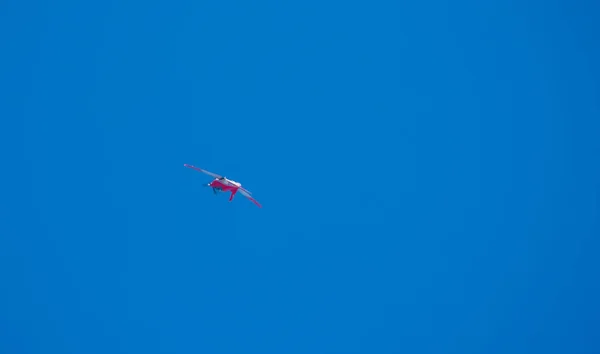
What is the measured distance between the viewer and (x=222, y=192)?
50.7m
